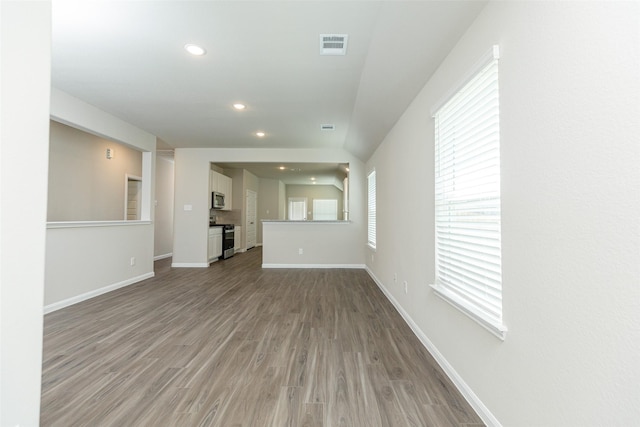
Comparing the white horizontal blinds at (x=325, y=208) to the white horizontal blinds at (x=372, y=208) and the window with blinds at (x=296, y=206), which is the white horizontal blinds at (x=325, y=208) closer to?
the window with blinds at (x=296, y=206)

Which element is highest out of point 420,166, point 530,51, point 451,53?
point 451,53

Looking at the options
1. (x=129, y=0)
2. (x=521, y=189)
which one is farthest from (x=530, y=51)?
(x=129, y=0)

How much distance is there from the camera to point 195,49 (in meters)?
2.45

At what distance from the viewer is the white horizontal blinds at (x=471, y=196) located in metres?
1.47

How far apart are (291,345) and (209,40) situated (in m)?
2.63

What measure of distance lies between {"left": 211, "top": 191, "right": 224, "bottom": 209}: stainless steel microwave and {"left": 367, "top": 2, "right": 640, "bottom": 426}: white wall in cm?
623

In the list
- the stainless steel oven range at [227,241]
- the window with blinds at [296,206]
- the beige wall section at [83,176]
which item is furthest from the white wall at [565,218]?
the window with blinds at [296,206]

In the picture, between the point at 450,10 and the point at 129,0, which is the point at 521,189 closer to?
the point at 450,10

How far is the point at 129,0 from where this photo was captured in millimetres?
1903

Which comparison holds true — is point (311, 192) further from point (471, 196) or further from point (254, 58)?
point (471, 196)

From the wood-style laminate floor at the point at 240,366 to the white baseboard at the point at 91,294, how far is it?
137 millimetres

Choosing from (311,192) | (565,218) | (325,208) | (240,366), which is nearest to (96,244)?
(240,366)

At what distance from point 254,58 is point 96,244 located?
3.40 m

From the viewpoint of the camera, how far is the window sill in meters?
1.35
